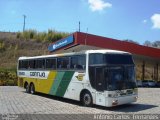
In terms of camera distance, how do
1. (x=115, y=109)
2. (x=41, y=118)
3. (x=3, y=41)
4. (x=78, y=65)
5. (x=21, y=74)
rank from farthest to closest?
1. (x=3, y=41)
2. (x=21, y=74)
3. (x=78, y=65)
4. (x=115, y=109)
5. (x=41, y=118)

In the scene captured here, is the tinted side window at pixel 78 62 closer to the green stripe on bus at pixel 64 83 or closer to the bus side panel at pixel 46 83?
Result: the green stripe on bus at pixel 64 83

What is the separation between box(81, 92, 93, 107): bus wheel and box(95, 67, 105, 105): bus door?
755mm

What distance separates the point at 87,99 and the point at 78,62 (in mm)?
2205

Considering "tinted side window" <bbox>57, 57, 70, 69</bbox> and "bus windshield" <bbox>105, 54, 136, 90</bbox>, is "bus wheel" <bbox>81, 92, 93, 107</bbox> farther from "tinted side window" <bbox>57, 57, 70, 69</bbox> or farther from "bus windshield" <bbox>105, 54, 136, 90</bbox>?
"tinted side window" <bbox>57, 57, 70, 69</bbox>

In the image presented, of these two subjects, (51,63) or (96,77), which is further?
(51,63)

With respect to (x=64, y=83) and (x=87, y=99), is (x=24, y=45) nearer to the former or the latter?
(x=64, y=83)

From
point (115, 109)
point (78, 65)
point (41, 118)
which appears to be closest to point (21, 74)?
point (78, 65)

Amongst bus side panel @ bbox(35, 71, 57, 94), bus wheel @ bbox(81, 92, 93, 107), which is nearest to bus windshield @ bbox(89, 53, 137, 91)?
bus wheel @ bbox(81, 92, 93, 107)

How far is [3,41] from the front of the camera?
6762 centimetres

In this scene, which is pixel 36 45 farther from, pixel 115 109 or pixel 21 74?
pixel 115 109

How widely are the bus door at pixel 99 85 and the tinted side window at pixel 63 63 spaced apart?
3286mm

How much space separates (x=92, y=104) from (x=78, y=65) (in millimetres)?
2415

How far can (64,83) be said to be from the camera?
63.9 feet

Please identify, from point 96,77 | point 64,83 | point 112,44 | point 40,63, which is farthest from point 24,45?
point 96,77
